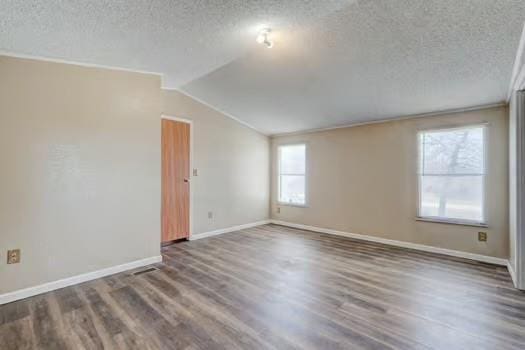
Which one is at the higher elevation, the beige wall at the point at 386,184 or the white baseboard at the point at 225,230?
the beige wall at the point at 386,184

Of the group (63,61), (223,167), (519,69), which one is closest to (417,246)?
(519,69)

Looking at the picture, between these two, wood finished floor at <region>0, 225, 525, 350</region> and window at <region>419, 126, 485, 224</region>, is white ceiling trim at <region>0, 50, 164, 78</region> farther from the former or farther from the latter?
window at <region>419, 126, 485, 224</region>

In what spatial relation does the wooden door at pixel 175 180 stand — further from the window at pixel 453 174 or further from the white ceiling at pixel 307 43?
the window at pixel 453 174

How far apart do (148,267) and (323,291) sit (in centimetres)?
213

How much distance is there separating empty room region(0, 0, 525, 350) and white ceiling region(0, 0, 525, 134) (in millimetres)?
19

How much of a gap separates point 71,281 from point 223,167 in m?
2.93

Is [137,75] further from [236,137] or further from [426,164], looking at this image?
[426,164]

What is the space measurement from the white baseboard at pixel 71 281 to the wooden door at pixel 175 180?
88cm

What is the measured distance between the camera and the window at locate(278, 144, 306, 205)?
219 inches

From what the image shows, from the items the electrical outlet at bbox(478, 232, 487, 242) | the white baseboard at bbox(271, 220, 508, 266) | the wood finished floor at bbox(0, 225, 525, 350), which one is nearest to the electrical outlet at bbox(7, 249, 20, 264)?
the wood finished floor at bbox(0, 225, 525, 350)

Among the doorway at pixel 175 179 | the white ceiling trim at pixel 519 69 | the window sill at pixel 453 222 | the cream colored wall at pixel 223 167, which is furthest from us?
the cream colored wall at pixel 223 167

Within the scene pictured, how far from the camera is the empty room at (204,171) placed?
200 centimetres

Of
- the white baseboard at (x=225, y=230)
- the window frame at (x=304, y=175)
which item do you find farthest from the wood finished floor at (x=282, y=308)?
the window frame at (x=304, y=175)

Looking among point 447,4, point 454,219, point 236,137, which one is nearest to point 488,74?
point 447,4
